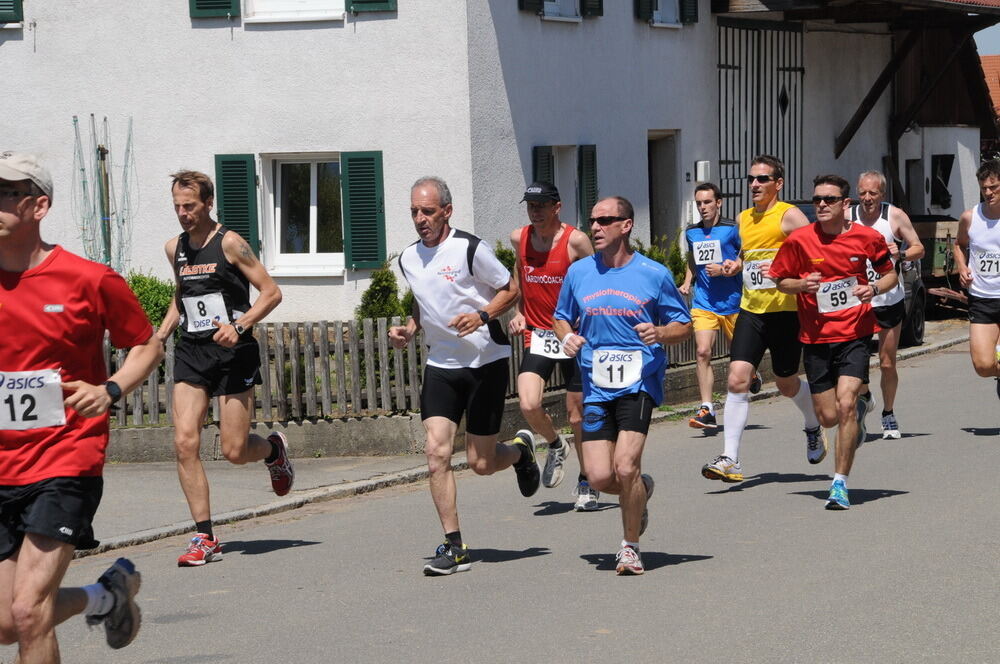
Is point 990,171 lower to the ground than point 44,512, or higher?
higher

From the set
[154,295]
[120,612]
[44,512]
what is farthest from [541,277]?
[154,295]

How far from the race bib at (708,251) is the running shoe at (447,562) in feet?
16.9

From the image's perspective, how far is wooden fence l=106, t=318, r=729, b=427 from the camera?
43.3 ft

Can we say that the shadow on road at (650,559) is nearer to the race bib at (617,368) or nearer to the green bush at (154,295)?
the race bib at (617,368)

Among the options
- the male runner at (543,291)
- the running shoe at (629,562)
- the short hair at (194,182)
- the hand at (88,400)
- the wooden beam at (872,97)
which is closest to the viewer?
the hand at (88,400)

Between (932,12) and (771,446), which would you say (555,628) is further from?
(932,12)

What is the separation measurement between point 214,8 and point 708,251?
7.93 metres

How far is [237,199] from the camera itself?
744 inches

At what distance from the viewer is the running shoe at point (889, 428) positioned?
43.2 ft

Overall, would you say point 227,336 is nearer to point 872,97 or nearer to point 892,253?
point 892,253

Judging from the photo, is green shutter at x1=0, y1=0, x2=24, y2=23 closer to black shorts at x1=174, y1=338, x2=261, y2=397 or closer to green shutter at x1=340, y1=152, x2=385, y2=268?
green shutter at x1=340, y1=152, x2=385, y2=268

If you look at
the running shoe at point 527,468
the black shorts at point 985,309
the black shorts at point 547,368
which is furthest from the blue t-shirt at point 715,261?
the running shoe at point 527,468

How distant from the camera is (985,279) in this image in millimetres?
12836

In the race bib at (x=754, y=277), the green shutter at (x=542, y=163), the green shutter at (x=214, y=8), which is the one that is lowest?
the race bib at (x=754, y=277)
